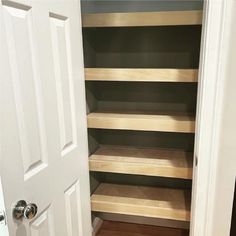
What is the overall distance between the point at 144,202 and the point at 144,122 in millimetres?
576

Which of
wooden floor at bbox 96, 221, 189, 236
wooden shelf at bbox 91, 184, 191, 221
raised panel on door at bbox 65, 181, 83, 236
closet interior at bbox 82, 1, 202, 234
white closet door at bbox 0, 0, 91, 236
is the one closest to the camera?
white closet door at bbox 0, 0, 91, 236

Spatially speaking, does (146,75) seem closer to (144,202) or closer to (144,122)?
(144,122)

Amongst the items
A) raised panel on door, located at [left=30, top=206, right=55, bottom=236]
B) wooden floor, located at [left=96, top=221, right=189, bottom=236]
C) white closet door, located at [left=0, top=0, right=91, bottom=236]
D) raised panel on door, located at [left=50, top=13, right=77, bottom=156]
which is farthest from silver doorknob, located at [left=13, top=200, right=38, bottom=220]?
wooden floor, located at [left=96, top=221, right=189, bottom=236]

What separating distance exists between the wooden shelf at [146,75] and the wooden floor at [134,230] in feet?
4.23

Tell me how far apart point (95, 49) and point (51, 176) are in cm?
106

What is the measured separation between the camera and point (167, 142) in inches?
75.8

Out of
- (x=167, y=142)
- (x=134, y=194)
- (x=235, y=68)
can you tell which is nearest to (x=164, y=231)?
(x=134, y=194)

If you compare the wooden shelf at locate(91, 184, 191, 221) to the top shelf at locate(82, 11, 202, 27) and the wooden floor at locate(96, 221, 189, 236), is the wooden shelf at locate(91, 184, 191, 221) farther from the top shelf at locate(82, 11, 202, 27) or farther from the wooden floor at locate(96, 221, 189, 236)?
the top shelf at locate(82, 11, 202, 27)

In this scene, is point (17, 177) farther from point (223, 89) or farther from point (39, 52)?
point (223, 89)

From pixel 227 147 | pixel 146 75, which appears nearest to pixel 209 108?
pixel 227 147

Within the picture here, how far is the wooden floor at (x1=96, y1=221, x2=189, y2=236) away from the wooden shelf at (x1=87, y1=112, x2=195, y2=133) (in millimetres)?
979

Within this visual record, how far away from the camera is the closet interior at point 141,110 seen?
5.00 feet

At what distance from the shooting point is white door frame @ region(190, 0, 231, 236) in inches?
42.6

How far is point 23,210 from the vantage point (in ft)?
3.10
